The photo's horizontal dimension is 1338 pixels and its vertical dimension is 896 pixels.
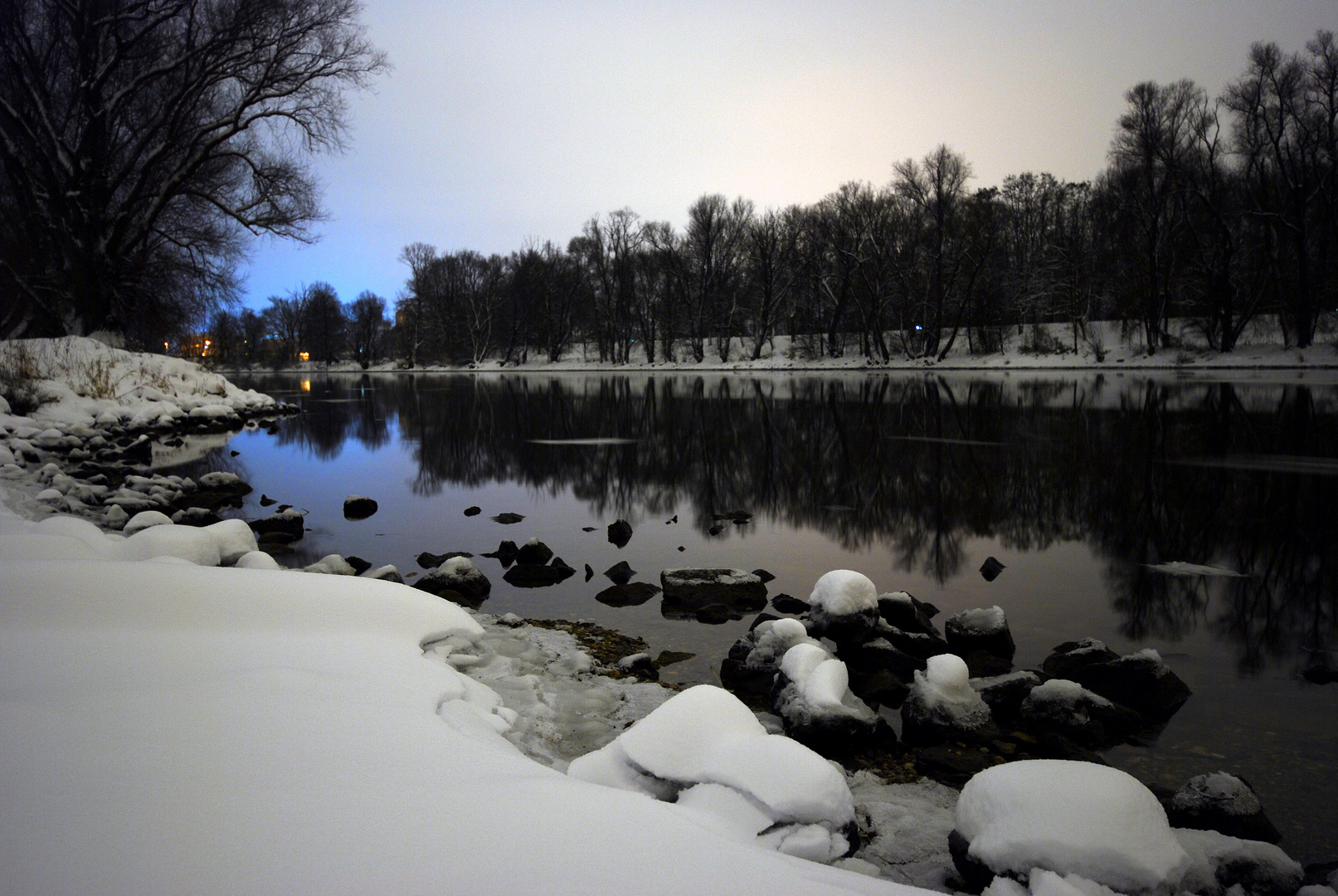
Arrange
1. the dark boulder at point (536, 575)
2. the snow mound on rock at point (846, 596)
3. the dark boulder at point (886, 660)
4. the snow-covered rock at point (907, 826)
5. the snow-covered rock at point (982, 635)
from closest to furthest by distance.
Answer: the snow-covered rock at point (907, 826) < the dark boulder at point (886, 660) < the snow-covered rock at point (982, 635) < the snow mound on rock at point (846, 596) < the dark boulder at point (536, 575)

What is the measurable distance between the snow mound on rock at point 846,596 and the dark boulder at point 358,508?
23.4 feet

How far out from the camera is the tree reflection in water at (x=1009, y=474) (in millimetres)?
6988

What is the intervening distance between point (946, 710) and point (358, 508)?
29.0ft

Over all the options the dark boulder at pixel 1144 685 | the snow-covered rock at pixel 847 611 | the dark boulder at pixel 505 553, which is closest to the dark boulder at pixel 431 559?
the dark boulder at pixel 505 553

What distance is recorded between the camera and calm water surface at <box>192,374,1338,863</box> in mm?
4957

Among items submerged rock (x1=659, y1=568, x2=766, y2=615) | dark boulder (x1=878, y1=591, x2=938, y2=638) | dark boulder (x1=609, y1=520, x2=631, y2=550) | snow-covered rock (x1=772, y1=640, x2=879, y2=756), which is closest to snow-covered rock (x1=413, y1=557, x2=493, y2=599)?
submerged rock (x1=659, y1=568, x2=766, y2=615)

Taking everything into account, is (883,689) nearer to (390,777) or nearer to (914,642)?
(914,642)

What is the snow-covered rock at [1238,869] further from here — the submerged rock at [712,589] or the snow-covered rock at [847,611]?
the submerged rock at [712,589]

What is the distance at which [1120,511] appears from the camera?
9617 mm

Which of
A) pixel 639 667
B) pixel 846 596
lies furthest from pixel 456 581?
pixel 846 596

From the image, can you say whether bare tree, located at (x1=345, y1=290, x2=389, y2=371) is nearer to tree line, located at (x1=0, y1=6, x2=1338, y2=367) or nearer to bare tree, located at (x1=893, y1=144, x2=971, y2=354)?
tree line, located at (x1=0, y1=6, x2=1338, y2=367)

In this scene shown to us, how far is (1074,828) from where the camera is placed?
2.61 metres

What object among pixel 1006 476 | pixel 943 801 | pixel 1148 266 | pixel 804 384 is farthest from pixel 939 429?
pixel 1148 266

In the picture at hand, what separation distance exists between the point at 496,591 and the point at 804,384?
3348cm
